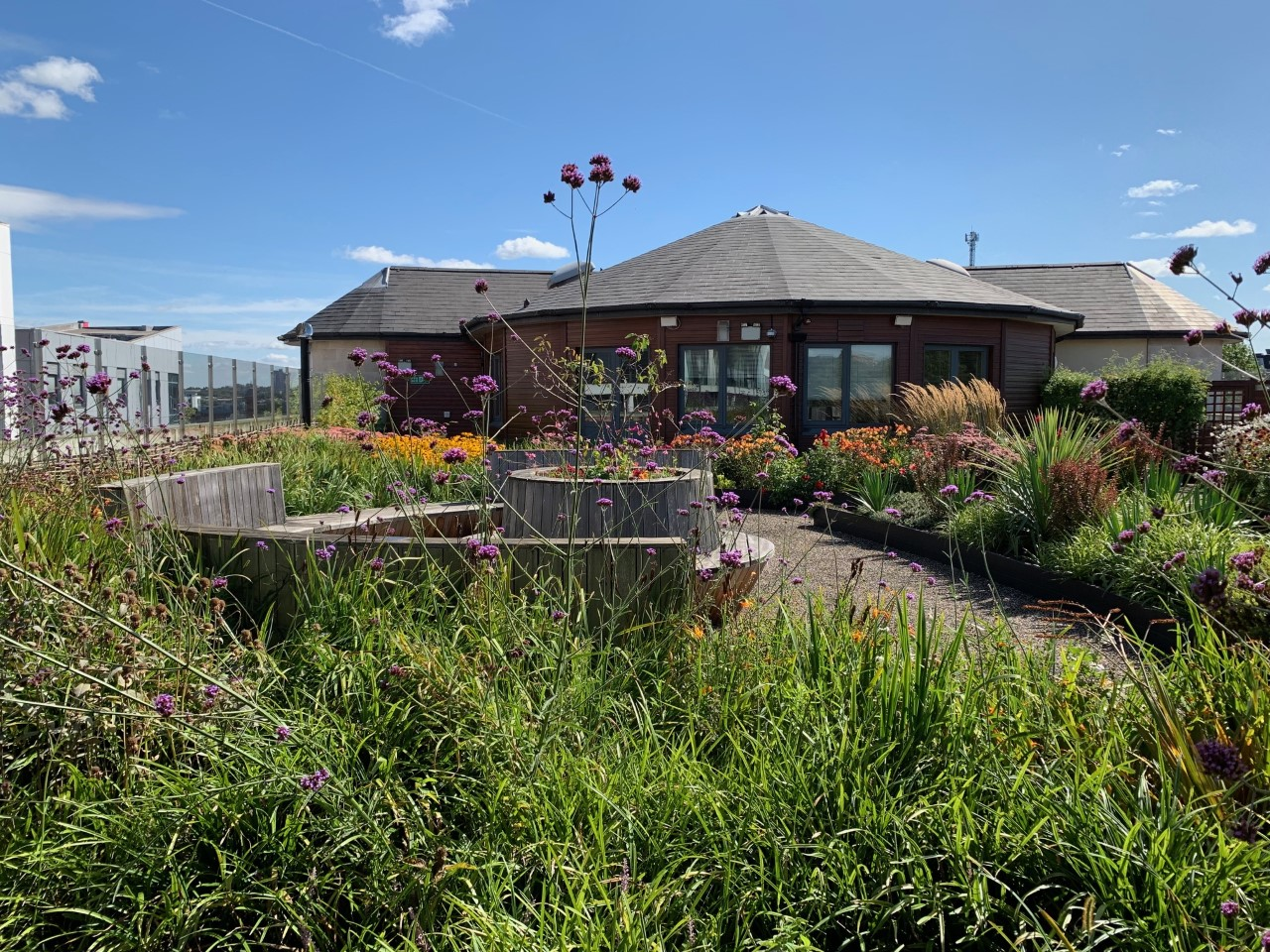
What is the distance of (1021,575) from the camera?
762 centimetres

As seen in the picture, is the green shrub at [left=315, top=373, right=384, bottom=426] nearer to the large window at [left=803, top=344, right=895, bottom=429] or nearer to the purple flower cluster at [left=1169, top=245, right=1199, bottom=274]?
the large window at [left=803, top=344, right=895, bottom=429]

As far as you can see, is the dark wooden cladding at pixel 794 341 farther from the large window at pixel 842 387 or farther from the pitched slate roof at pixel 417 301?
the pitched slate roof at pixel 417 301

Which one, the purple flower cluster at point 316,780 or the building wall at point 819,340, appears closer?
the purple flower cluster at point 316,780

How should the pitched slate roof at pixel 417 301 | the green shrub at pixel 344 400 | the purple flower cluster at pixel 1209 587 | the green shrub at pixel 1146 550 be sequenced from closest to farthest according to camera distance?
the purple flower cluster at pixel 1209 587 → the green shrub at pixel 1146 550 → the green shrub at pixel 344 400 → the pitched slate roof at pixel 417 301

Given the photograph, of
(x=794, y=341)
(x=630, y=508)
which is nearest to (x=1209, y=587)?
(x=630, y=508)

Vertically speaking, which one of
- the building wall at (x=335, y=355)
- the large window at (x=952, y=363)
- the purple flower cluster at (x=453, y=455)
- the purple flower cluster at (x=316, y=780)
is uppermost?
the building wall at (x=335, y=355)

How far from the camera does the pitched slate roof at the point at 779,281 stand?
55.5 ft

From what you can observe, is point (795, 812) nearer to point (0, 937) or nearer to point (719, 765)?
point (719, 765)

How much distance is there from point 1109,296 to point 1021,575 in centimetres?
2337

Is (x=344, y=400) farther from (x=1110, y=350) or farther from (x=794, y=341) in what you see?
(x=1110, y=350)

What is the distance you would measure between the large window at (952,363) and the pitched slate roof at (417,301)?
41.5ft

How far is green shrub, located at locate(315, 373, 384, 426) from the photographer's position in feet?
67.2

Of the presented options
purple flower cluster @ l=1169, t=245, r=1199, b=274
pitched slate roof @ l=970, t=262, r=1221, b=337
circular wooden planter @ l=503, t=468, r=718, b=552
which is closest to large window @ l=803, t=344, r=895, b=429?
pitched slate roof @ l=970, t=262, r=1221, b=337

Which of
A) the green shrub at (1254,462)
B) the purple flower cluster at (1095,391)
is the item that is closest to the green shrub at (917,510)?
the green shrub at (1254,462)
